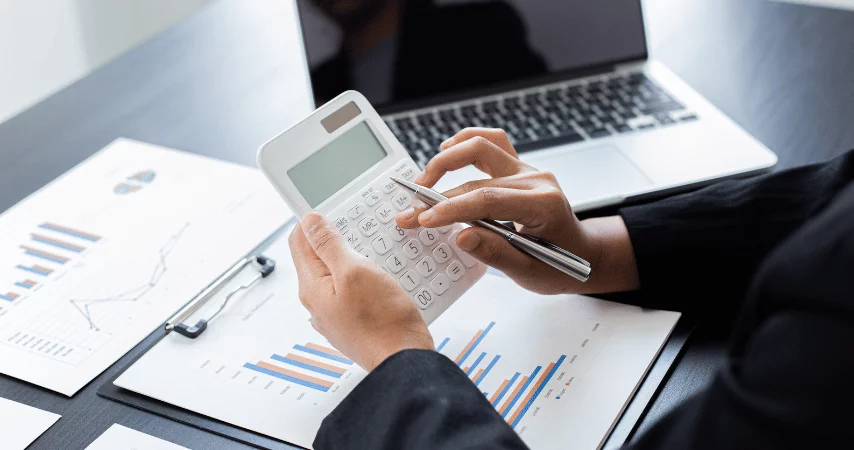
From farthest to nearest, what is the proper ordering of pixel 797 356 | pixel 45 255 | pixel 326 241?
pixel 45 255
pixel 326 241
pixel 797 356

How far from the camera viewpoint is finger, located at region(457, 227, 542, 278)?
72cm

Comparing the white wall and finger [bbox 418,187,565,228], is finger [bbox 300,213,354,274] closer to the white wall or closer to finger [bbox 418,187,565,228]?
finger [bbox 418,187,565,228]

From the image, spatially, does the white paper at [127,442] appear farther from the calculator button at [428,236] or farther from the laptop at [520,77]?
the laptop at [520,77]

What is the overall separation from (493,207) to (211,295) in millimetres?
300

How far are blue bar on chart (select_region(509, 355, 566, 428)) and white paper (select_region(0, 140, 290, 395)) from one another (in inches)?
14.2

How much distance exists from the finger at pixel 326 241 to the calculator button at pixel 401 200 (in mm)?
77

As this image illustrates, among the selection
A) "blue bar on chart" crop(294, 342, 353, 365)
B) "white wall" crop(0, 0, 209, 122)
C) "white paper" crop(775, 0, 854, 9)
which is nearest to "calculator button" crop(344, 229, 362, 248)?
"blue bar on chart" crop(294, 342, 353, 365)

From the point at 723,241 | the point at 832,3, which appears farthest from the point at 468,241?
the point at 832,3

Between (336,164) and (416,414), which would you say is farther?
(336,164)

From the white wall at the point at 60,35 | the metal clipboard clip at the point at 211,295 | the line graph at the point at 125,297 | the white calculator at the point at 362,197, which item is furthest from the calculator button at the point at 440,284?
the white wall at the point at 60,35

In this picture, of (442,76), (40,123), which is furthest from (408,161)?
(40,123)

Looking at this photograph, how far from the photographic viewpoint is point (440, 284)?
0.74 meters

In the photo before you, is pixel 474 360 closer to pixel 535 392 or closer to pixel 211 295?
pixel 535 392

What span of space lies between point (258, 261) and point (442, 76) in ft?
1.21
